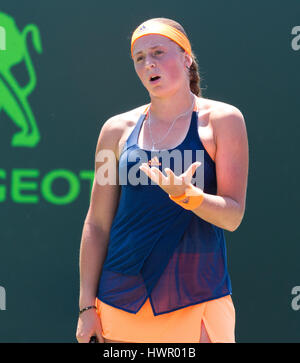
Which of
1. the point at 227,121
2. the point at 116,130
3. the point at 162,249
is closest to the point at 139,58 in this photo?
the point at 116,130

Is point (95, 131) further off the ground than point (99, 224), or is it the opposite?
point (95, 131)

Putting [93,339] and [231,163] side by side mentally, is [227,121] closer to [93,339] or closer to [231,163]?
[231,163]

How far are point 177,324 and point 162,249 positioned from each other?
9.3 inches

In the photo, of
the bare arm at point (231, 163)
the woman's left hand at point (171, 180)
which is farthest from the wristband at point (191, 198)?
the bare arm at point (231, 163)

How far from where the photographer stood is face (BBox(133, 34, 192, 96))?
183 centimetres

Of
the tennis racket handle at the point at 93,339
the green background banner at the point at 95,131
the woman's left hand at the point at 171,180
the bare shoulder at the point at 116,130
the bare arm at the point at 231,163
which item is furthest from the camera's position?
the green background banner at the point at 95,131

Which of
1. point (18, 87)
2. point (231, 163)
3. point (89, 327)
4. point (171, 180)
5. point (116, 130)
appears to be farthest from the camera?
point (18, 87)

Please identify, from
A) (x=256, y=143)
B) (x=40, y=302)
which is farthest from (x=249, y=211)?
(x=40, y=302)

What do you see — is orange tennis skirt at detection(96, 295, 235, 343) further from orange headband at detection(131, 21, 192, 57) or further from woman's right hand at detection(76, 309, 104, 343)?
orange headband at detection(131, 21, 192, 57)

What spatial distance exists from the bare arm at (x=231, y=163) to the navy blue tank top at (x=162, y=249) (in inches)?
2.3

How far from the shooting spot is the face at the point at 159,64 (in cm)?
183

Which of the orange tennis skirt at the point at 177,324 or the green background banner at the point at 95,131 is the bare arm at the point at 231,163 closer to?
the orange tennis skirt at the point at 177,324

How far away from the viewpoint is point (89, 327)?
183 cm

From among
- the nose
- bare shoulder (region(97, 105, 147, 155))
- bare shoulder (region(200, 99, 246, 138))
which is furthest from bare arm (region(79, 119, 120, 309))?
bare shoulder (region(200, 99, 246, 138))
